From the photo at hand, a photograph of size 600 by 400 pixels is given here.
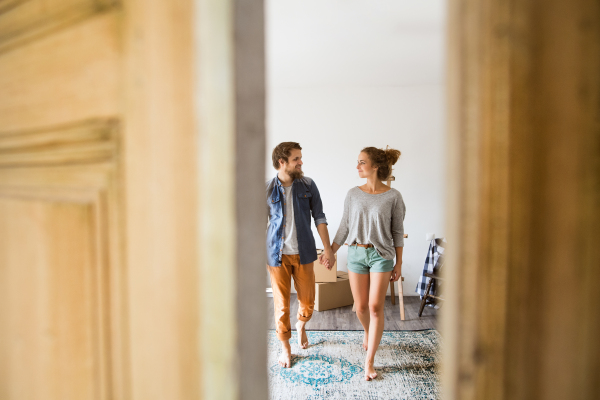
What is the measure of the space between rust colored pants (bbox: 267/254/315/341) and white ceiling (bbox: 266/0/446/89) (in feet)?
5.73

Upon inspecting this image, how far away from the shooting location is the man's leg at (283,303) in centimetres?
273

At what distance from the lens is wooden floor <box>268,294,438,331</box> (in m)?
3.53

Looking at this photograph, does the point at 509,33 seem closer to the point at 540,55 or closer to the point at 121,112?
the point at 540,55

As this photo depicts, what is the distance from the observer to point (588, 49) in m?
0.34

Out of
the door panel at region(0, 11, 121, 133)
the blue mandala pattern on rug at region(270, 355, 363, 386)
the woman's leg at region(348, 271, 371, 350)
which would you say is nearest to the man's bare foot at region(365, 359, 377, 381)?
the blue mandala pattern on rug at region(270, 355, 363, 386)

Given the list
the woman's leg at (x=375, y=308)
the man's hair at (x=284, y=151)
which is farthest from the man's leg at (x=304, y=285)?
the man's hair at (x=284, y=151)

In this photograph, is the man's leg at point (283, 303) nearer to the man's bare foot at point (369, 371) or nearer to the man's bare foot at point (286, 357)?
the man's bare foot at point (286, 357)

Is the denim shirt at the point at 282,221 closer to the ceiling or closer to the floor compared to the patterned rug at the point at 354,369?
closer to the ceiling

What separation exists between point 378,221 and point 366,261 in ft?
1.03

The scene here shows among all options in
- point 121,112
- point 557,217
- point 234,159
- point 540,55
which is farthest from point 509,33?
point 121,112

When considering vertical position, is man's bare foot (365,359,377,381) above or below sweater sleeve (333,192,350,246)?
below

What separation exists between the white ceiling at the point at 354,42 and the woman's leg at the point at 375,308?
1.70 meters

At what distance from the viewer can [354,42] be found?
334cm

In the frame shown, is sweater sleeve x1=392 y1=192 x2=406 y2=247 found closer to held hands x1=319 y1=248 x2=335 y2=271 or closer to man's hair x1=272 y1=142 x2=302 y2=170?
held hands x1=319 y1=248 x2=335 y2=271
